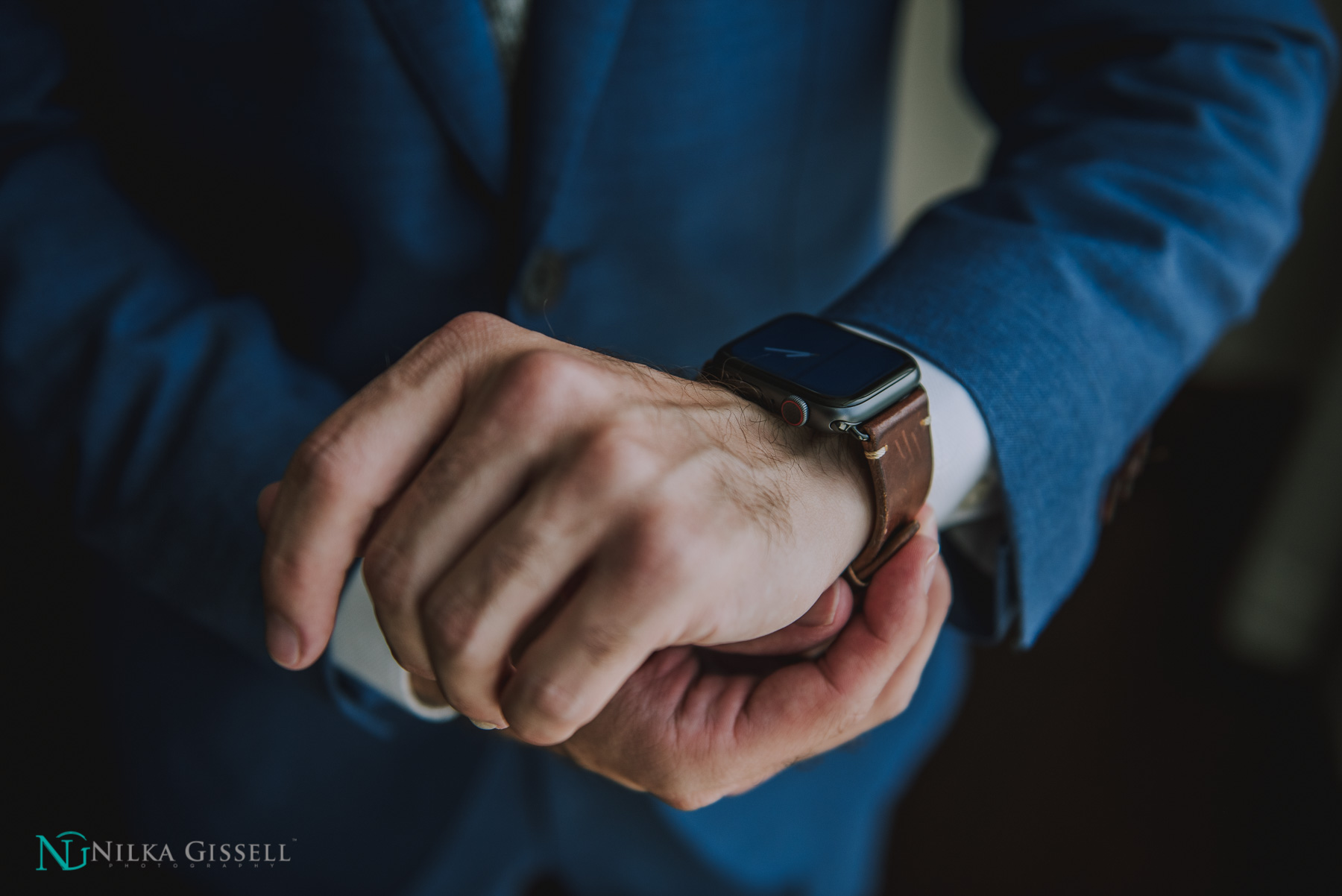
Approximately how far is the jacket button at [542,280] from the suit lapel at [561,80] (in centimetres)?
Answer: 4

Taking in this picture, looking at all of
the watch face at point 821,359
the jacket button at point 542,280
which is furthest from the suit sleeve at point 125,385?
the watch face at point 821,359

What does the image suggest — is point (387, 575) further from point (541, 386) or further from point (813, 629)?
point (813, 629)

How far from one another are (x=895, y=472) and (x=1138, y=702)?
1.80 meters

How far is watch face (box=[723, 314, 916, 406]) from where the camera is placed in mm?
515

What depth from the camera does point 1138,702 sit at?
192 cm

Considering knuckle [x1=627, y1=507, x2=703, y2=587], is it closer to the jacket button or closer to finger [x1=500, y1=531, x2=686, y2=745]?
finger [x1=500, y1=531, x2=686, y2=745]

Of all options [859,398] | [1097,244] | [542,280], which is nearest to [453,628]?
[859,398]

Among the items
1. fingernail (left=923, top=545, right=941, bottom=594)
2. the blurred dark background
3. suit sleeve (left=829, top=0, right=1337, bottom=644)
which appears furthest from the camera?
the blurred dark background

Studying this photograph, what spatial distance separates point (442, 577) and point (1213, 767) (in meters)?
2.02

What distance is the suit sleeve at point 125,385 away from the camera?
71 centimetres

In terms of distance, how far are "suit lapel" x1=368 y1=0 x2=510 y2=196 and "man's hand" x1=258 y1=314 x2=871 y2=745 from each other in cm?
31

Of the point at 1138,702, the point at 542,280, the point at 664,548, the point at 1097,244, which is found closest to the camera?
the point at 664,548

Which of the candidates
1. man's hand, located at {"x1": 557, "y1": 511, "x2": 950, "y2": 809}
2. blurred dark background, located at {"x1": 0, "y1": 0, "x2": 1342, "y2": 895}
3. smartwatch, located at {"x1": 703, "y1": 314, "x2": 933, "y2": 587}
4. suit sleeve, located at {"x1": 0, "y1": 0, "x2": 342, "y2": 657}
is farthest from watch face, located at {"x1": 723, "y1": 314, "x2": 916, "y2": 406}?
blurred dark background, located at {"x1": 0, "y1": 0, "x2": 1342, "y2": 895}

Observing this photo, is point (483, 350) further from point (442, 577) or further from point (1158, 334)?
point (1158, 334)
